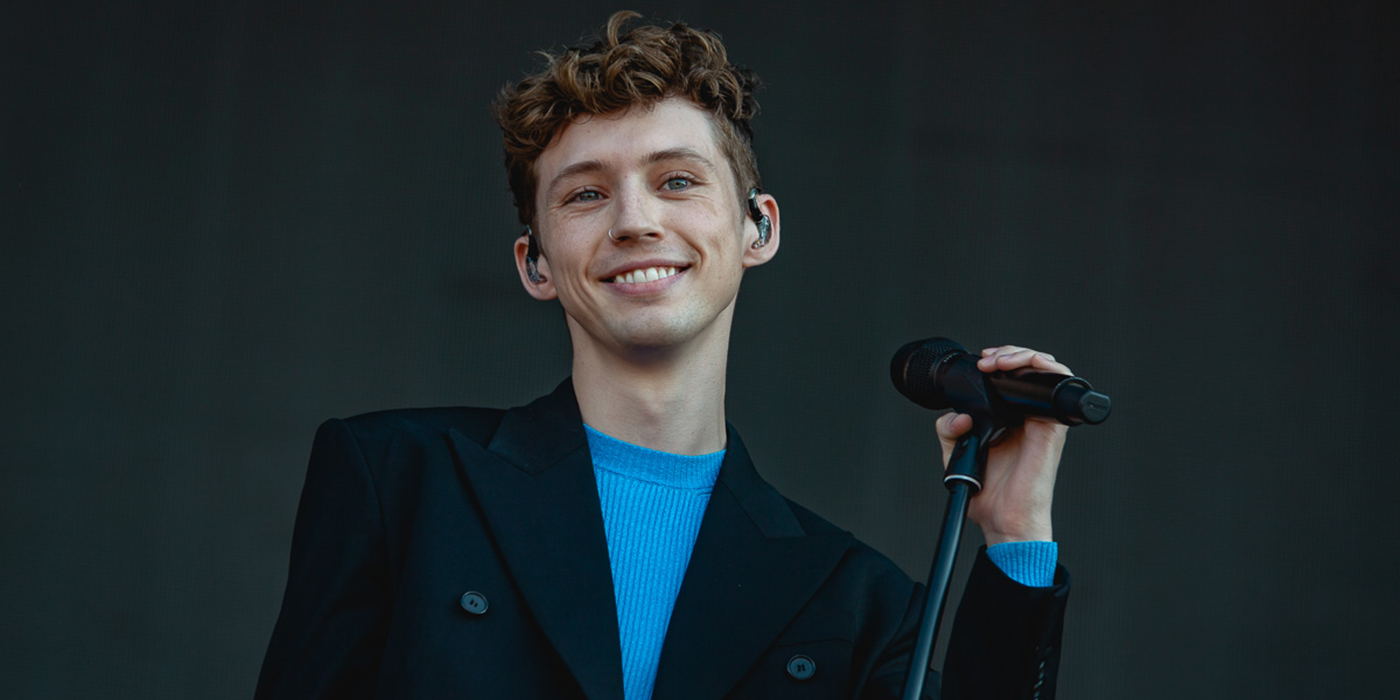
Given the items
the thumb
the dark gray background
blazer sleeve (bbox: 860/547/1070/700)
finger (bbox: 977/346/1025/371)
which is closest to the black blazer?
blazer sleeve (bbox: 860/547/1070/700)

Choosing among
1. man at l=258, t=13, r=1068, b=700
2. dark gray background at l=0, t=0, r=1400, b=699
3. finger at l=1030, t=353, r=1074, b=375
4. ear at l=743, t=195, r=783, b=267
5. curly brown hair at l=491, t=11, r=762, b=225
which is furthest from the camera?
dark gray background at l=0, t=0, r=1400, b=699

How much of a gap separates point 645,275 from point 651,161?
171 mm

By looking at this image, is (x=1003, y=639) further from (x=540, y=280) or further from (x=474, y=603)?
(x=540, y=280)

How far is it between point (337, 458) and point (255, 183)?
6.14 ft

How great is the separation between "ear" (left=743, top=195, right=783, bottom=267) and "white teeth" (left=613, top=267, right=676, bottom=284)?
22 centimetres

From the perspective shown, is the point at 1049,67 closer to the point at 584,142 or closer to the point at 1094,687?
the point at 1094,687

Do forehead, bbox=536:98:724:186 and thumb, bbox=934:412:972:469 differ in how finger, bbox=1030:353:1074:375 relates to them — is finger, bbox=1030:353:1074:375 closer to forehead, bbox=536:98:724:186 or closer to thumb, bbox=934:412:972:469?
thumb, bbox=934:412:972:469


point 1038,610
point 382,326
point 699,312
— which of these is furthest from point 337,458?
point 382,326

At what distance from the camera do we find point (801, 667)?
181cm

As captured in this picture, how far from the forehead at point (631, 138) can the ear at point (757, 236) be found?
0.14 meters

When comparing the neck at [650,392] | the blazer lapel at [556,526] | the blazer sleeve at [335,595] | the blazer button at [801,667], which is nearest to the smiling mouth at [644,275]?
the neck at [650,392]

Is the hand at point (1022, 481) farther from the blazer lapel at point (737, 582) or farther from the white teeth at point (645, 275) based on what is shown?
the white teeth at point (645, 275)

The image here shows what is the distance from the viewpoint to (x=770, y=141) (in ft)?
12.1

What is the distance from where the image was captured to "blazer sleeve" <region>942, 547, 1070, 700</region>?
1.60 meters
